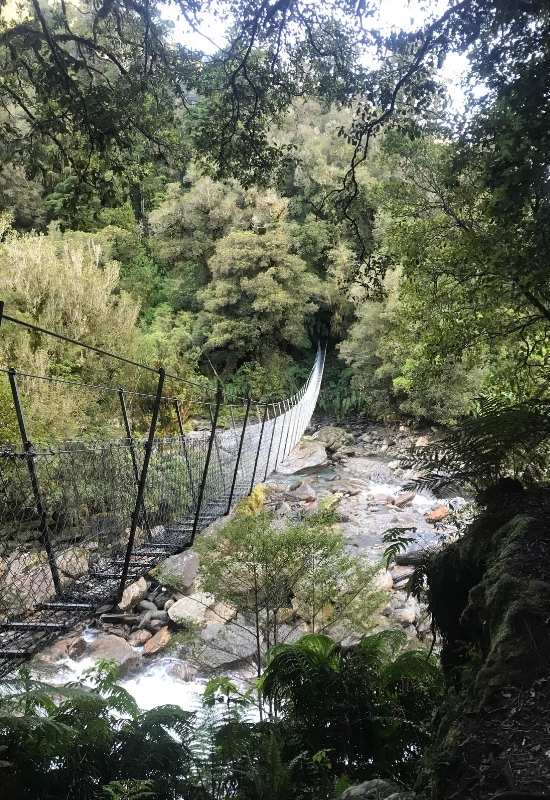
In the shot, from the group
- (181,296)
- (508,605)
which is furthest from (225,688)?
(181,296)

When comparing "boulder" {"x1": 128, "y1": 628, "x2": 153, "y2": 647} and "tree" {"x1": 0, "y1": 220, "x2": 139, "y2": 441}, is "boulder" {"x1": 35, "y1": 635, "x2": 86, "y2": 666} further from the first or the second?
"tree" {"x1": 0, "y1": 220, "x2": 139, "y2": 441}

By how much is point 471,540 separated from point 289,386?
11553mm

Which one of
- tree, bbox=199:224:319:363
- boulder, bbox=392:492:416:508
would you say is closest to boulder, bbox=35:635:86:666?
boulder, bbox=392:492:416:508

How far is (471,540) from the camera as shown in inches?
64.1

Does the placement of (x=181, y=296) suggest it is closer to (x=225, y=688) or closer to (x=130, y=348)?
(x=130, y=348)

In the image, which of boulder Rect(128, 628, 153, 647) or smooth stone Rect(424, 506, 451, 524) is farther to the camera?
smooth stone Rect(424, 506, 451, 524)

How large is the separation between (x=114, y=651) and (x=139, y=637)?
0.27 metres

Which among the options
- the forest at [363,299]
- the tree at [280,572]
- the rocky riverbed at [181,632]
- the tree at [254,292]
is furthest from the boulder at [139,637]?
the tree at [254,292]

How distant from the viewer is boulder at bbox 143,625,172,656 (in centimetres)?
455

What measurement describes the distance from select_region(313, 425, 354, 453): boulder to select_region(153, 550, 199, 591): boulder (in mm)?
5240

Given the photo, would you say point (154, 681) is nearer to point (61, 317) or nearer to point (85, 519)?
point (85, 519)

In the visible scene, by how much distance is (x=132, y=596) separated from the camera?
16.4 ft

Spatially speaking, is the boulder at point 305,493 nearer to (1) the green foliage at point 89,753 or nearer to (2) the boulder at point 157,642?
(2) the boulder at point 157,642

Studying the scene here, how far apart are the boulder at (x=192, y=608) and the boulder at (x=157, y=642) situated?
0.42 ft
